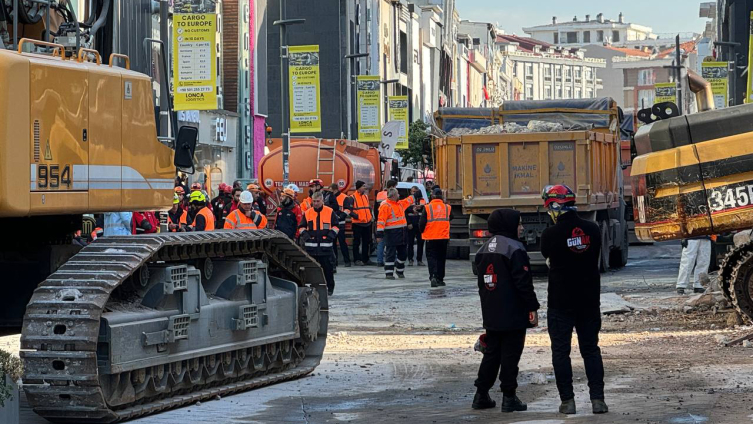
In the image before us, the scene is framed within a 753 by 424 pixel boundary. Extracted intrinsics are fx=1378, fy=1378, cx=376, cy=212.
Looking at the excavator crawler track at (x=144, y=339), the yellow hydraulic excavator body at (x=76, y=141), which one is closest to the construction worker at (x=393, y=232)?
the excavator crawler track at (x=144, y=339)

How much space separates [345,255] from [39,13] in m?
20.8

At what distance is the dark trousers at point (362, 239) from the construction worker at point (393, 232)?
4.22 meters

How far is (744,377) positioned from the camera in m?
11.7

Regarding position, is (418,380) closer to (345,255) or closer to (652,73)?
(345,255)

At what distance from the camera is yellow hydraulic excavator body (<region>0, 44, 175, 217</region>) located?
29.3 ft

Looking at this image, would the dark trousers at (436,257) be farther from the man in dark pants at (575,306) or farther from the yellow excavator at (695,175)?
Answer: the man in dark pants at (575,306)

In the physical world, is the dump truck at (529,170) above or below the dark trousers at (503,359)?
above

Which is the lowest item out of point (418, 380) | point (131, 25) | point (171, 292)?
point (418, 380)

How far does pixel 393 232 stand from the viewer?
25.9 meters

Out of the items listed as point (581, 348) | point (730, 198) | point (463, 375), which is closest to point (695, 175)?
point (730, 198)

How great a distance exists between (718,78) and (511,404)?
119 ft

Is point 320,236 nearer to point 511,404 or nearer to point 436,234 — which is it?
point 436,234

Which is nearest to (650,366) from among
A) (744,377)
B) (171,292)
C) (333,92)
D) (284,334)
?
(744,377)

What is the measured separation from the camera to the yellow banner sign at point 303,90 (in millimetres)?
33219
